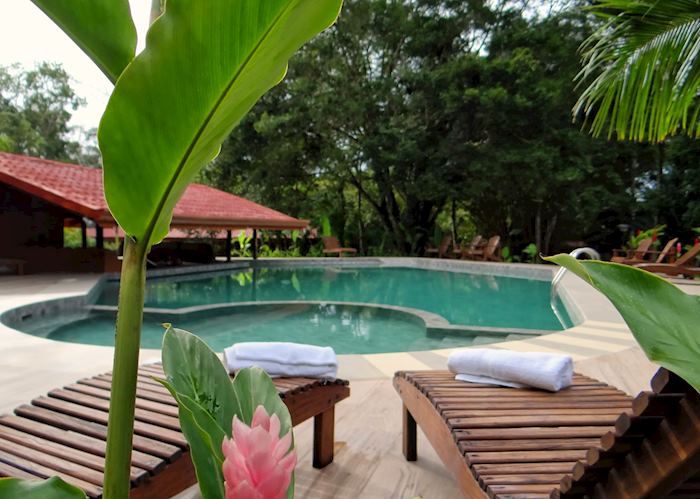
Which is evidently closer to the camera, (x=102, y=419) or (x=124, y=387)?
(x=124, y=387)

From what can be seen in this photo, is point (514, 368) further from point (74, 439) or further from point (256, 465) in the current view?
point (256, 465)

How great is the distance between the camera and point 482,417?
192cm

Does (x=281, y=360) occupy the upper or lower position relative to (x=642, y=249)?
lower

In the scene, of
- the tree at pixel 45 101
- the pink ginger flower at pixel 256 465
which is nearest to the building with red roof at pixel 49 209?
the pink ginger flower at pixel 256 465

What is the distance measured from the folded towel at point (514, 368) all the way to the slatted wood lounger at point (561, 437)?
0.18ft

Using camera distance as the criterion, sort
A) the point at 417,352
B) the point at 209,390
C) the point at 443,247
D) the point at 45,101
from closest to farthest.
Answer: the point at 209,390 < the point at 417,352 < the point at 443,247 < the point at 45,101

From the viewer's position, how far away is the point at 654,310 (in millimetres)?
518

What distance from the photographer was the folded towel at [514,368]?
2.28 m

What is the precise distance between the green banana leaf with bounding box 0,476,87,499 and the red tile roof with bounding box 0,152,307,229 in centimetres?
1095

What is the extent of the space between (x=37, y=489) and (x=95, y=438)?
1473mm

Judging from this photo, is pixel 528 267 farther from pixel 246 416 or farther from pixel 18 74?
pixel 18 74

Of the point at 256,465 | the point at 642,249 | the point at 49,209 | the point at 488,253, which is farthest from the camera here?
the point at 488,253

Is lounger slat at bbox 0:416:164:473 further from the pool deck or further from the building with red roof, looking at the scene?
the building with red roof

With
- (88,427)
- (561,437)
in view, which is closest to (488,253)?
(561,437)
